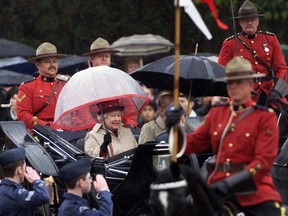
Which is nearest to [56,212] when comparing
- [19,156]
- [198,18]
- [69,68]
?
[19,156]

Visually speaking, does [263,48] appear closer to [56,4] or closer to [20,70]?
[56,4]

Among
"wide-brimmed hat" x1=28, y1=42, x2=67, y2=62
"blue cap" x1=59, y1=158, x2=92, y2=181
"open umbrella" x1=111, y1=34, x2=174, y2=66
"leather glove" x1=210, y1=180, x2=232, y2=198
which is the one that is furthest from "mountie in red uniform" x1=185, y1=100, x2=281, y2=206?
"open umbrella" x1=111, y1=34, x2=174, y2=66

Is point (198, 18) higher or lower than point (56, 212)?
higher

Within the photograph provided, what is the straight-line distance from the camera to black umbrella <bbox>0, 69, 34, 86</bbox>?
21.5m

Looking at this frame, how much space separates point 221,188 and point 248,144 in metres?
0.51

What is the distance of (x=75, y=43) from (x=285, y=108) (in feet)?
31.0

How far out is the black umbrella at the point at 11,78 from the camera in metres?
21.5

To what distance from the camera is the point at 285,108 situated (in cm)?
1398

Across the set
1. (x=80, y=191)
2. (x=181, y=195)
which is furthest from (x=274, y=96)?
(x=181, y=195)

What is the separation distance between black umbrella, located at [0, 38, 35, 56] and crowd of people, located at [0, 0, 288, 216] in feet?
14.7

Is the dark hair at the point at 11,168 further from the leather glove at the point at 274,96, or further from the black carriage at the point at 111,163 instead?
the leather glove at the point at 274,96

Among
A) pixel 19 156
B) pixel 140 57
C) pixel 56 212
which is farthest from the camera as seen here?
pixel 140 57

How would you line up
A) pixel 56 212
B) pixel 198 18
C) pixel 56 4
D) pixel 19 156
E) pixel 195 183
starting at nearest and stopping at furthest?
pixel 195 183, pixel 198 18, pixel 19 156, pixel 56 212, pixel 56 4

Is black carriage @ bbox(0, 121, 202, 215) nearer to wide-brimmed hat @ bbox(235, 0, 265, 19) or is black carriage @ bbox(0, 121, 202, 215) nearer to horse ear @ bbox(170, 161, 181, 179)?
wide-brimmed hat @ bbox(235, 0, 265, 19)
